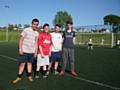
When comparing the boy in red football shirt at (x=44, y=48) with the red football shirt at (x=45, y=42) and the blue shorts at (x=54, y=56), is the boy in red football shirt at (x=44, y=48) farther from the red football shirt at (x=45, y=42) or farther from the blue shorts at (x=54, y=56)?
the blue shorts at (x=54, y=56)

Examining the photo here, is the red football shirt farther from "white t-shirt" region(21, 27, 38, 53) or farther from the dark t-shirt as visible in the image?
the dark t-shirt

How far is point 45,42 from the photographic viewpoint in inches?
434

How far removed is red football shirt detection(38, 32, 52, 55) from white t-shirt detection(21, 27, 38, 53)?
0.58 meters

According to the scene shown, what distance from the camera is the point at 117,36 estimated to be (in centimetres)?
5406

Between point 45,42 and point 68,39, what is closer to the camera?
point 45,42

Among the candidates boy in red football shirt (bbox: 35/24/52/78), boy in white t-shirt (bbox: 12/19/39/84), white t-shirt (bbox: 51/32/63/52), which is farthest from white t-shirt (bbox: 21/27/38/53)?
white t-shirt (bbox: 51/32/63/52)

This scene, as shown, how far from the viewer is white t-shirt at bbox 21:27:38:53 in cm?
1023

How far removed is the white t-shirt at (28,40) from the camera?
33.6 feet

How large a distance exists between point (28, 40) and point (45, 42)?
2.97 feet

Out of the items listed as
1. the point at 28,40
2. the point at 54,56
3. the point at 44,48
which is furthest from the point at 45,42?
the point at 54,56

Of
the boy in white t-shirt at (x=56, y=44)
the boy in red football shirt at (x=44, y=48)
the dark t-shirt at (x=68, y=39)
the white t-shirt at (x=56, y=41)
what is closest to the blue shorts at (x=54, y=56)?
the boy in white t-shirt at (x=56, y=44)

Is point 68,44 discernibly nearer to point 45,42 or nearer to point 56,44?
point 56,44

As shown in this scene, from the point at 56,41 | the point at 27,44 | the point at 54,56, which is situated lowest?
the point at 54,56

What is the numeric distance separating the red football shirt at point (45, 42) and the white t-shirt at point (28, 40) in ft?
1.90
